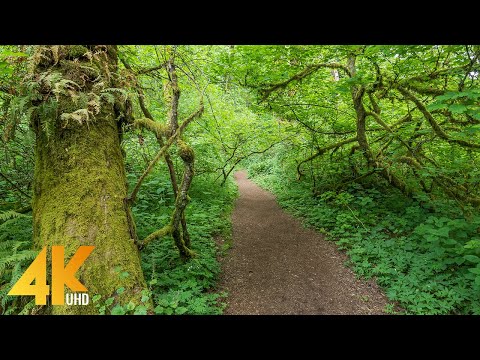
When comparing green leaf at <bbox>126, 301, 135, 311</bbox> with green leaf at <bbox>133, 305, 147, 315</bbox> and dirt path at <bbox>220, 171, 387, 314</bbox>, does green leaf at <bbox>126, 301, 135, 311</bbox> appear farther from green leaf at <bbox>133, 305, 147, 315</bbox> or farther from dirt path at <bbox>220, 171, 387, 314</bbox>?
dirt path at <bbox>220, 171, 387, 314</bbox>

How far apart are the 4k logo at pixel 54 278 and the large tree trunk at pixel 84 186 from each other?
2.4 inches

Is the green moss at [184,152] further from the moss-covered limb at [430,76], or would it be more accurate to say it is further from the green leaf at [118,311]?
the moss-covered limb at [430,76]

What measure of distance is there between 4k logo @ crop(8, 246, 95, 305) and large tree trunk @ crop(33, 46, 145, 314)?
6 centimetres

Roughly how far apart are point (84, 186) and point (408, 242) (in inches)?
244

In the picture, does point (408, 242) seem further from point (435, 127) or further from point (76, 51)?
point (76, 51)

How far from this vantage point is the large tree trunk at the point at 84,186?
8.87ft

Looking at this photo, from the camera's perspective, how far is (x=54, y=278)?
2.57 meters

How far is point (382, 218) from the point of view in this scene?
695 cm

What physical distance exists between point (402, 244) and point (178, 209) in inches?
192

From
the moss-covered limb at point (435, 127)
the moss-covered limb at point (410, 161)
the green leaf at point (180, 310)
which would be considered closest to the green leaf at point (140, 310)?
the green leaf at point (180, 310)
